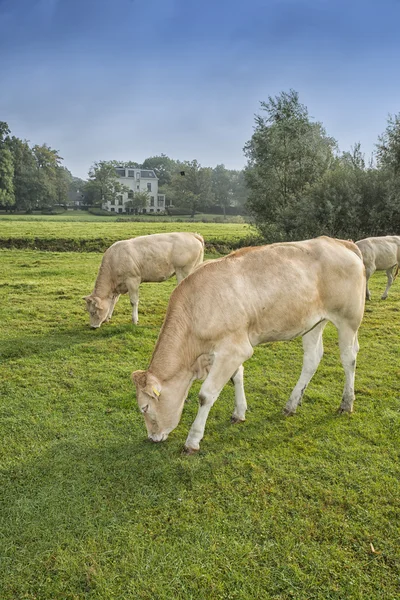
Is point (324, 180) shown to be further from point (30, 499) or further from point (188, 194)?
point (188, 194)

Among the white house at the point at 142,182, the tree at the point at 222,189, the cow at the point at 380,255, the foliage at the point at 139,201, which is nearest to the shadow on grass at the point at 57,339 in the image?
the cow at the point at 380,255

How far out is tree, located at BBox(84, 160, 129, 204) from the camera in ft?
276

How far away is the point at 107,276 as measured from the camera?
9.96m

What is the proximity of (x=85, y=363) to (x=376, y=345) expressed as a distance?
6.02 m

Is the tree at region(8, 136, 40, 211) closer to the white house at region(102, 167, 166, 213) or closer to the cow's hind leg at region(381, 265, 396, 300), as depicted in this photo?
the white house at region(102, 167, 166, 213)

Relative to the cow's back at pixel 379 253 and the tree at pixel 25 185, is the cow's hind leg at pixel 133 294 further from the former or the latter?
the tree at pixel 25 185

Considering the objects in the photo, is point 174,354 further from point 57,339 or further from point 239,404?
point 57,339

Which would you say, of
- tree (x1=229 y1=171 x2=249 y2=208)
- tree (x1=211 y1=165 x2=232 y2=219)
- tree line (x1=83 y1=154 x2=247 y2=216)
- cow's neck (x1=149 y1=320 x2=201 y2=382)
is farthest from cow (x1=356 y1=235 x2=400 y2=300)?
tree (x1=229 y1=171 x2=249 y2=208)

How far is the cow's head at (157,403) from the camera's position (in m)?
4.39

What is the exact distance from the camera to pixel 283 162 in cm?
2458

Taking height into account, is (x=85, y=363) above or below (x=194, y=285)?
below

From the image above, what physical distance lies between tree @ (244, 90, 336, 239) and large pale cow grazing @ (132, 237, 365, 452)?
61.6 ft

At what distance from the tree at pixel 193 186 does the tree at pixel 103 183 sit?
12.8 meters

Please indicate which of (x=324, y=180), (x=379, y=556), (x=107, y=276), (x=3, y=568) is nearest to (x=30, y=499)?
(x=3, y=568)
